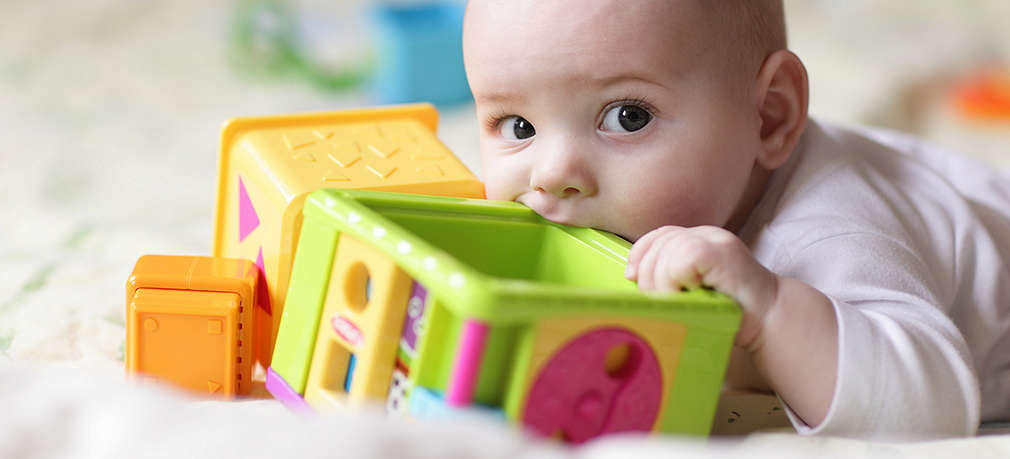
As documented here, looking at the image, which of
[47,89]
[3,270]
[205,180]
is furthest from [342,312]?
[47,89]

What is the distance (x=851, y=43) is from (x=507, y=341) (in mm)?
1964

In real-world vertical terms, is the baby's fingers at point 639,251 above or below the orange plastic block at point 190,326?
above

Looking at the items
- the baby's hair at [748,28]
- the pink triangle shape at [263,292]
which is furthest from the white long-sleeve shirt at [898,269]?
the pink triangle shape at [263,292]

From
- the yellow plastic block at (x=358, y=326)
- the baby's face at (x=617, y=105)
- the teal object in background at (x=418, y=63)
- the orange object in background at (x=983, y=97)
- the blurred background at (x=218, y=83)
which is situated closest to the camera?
the yellow plastic block at (x=358, y=326)

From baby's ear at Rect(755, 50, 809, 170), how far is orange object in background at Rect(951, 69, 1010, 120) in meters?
1.28

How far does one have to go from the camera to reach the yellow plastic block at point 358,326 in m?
0.83

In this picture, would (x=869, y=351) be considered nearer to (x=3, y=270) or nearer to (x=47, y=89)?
(x=3, y=270)

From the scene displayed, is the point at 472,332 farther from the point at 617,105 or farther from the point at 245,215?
the point at 245,215

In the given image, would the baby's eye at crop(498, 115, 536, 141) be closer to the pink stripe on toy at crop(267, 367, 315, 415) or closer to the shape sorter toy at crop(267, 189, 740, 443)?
the shape sorter toy at crop(267, 189, 740, 443)

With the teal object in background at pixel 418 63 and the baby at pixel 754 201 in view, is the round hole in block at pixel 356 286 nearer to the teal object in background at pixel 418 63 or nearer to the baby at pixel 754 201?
the baby at pixel 754 201

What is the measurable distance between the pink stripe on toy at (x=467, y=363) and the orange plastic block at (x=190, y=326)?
0.32 m

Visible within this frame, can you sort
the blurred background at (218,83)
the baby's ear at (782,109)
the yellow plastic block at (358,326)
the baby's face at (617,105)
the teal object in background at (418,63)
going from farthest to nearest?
the teal object in background at (418,63) < the blurred background at (218,83) < the baby's ear at (782,109) < the baby's face at (617,105) < the yellow plastic block at (358,326)

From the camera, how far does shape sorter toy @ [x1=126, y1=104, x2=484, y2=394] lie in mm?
1028

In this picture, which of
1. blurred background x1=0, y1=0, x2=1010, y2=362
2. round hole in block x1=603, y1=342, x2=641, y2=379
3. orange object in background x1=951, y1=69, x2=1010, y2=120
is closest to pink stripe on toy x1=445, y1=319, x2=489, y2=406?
round hole in block x1=603, y1=342, x2=641, y2=379
